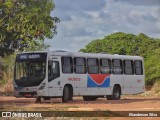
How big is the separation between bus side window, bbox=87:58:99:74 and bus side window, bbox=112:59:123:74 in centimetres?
171

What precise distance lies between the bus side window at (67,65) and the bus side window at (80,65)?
1.54 feet

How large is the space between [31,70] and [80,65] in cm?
340

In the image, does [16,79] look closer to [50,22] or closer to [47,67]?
[47,67]

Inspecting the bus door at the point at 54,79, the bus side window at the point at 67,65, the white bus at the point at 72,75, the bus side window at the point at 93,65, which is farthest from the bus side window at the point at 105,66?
the bus door at the point at 54,79

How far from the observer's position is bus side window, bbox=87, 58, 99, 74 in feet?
100

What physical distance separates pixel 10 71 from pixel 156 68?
14.6m

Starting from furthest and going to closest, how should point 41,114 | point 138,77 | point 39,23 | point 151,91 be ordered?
point 151,91 < point 138,77 < point 39,23 < point 41,114

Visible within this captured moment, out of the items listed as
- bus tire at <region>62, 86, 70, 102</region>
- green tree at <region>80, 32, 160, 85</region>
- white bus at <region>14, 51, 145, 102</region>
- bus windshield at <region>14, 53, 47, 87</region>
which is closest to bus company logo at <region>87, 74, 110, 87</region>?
white bus at <region>14, 51, 145, 102</region>

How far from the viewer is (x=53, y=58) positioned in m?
27.8

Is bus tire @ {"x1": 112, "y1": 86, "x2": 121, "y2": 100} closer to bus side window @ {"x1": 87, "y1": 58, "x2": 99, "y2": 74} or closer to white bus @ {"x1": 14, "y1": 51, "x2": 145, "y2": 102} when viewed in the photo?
white bus @ {"x1": 14, "y1": 51, "x2": 145, "y2": 102}

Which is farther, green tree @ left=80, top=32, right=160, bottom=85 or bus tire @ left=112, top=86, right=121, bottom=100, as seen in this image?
green tree @ left=80, top=32, right=160, bottom=85

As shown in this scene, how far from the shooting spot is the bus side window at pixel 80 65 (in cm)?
2948

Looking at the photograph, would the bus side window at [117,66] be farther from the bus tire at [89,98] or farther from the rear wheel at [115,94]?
the bus tire at [89,98]

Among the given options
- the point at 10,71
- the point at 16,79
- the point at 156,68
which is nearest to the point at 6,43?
the point at 16,79
